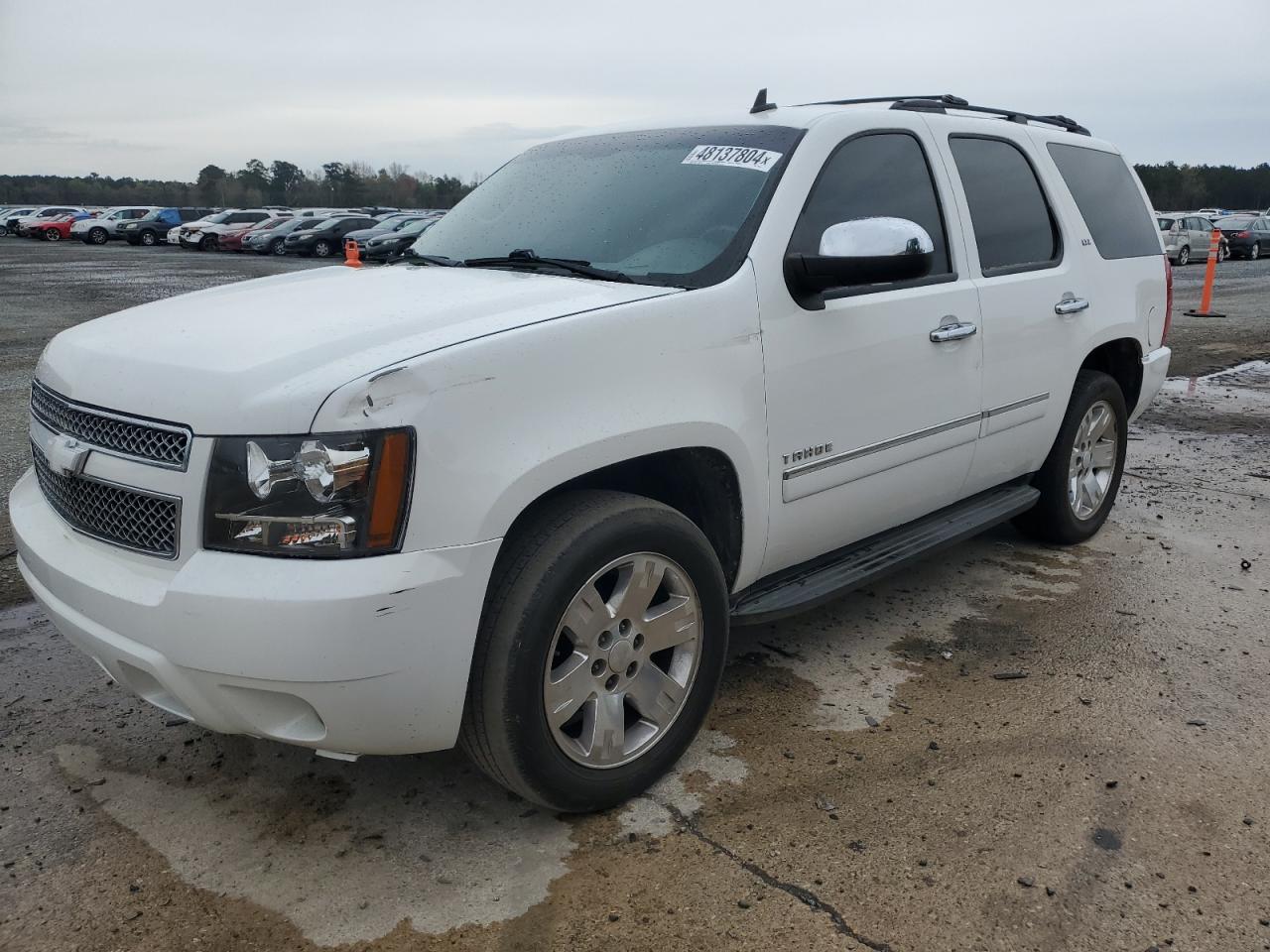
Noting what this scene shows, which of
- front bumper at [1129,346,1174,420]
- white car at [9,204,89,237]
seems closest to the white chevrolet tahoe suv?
front bumper at [1129,346,1174,420]

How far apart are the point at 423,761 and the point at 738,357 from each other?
4.85 ft

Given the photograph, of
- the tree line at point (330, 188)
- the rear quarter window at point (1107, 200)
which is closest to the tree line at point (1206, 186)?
the tree line at point (330, 188)

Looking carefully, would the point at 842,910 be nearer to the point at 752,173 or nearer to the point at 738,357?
the point at 738,357

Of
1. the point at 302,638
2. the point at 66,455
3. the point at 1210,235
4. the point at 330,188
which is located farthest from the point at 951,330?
the point at 330,188

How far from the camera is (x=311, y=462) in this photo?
2307 millimetres

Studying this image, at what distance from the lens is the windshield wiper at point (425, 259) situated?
3.63 meters

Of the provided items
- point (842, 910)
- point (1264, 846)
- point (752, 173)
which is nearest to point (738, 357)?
point (752, 173)

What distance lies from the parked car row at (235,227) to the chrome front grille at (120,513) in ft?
81.7

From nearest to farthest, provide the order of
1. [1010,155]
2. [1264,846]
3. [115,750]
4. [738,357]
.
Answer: [1264,846] < [738,357] < [115,750] < [1010,155]

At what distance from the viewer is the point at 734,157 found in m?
3.48

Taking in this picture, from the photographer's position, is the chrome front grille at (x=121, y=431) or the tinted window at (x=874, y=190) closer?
the chrome front grille at (x=121, y=431)

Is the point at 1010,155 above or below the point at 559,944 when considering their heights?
above

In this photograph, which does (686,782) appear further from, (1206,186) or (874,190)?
(1206,186)

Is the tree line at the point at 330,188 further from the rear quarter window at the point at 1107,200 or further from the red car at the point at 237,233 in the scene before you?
the rear quarter window at the point at 1107,200
